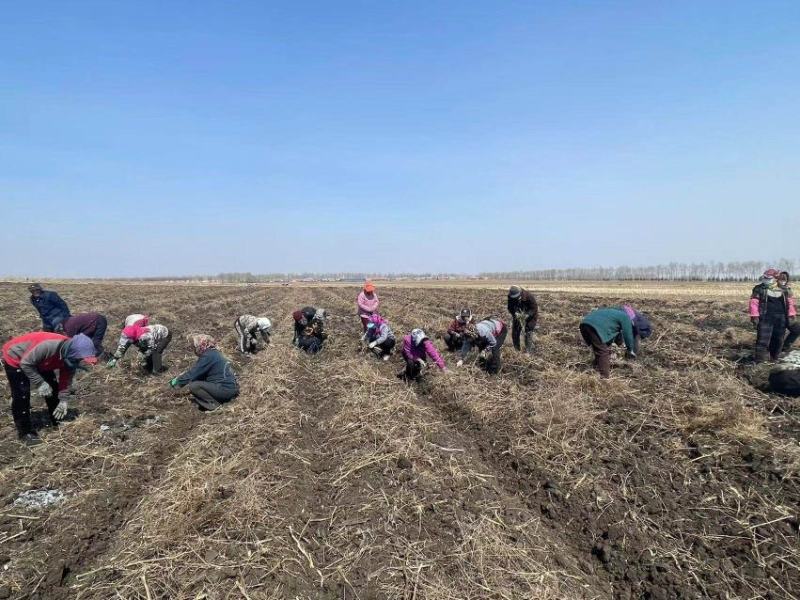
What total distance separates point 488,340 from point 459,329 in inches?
35.3

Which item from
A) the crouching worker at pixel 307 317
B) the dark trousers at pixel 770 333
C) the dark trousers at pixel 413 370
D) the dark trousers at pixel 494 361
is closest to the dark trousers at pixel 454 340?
the dark trousers at pixel 494 361

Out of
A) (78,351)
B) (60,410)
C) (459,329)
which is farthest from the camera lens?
(459,329)

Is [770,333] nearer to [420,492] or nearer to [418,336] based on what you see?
[418,336]

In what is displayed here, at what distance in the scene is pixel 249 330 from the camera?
1066 cm

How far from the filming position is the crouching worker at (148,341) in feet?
26.5

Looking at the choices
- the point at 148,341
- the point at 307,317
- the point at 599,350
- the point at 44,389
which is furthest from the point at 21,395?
the point at 599,350

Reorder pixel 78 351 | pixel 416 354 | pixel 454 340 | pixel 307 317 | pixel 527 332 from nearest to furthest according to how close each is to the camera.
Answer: pixel 78 351 < pixel 416 354 < pixel 454 340 < pixel 527 332 < pixel 307 317

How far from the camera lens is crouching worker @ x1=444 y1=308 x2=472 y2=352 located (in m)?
8.61

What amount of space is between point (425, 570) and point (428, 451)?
1875mm

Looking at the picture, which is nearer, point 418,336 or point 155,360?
point 418,336

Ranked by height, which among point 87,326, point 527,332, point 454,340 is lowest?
point 454,340

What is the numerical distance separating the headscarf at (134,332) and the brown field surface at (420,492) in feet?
3.50

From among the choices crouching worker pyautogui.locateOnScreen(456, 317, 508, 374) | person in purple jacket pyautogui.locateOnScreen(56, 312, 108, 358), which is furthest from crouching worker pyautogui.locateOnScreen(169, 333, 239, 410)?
crouching worker pyautogui.locateOnScreen(456, 317, 508, 374)

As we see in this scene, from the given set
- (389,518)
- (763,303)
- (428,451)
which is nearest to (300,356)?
(428,451)
